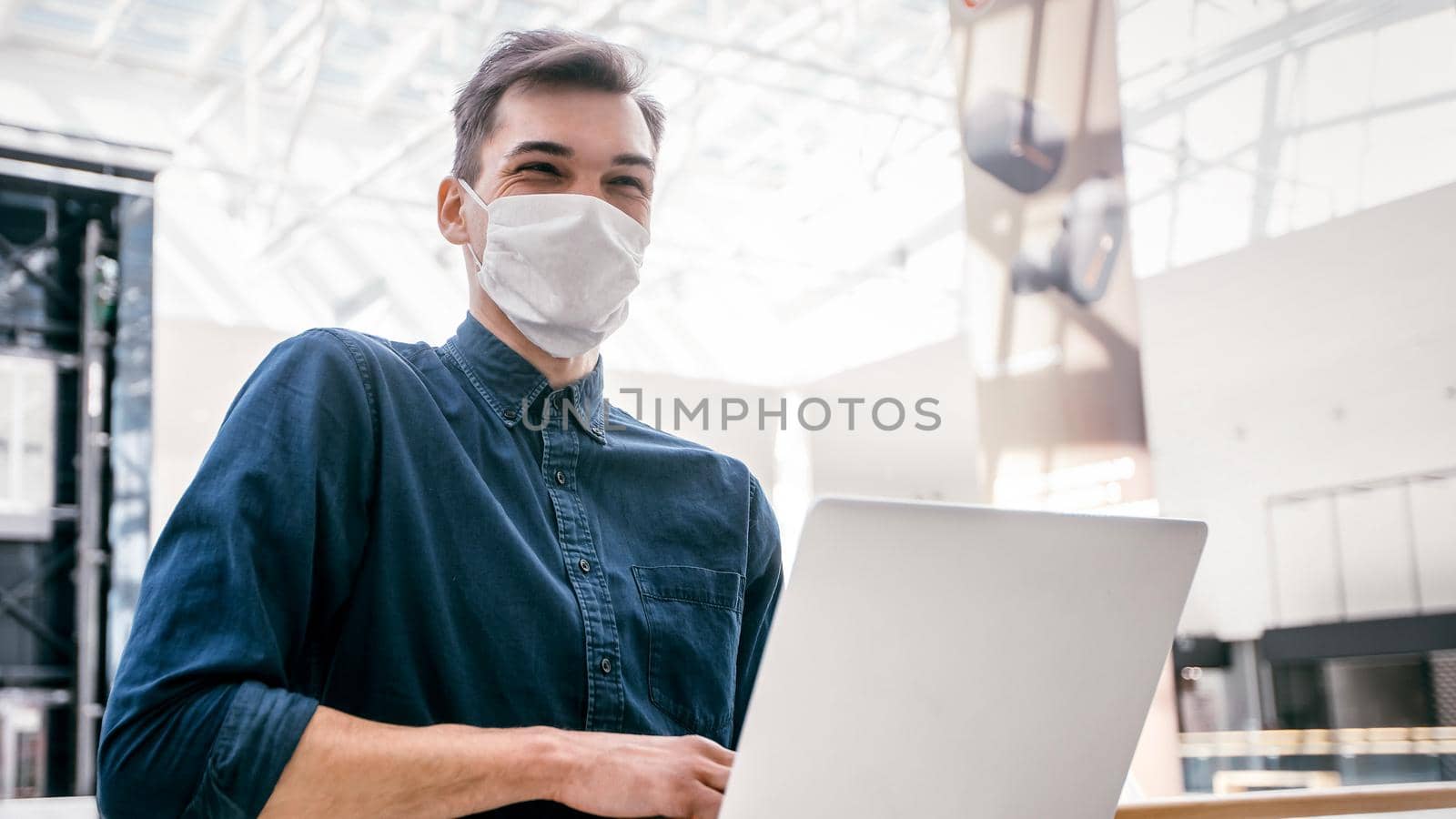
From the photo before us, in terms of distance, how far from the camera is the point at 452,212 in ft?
4.48

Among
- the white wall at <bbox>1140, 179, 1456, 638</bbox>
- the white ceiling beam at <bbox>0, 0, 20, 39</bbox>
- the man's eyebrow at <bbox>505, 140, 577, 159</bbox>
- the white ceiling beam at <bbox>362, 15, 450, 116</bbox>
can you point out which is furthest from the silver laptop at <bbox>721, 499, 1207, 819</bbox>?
the white ceiling beam at <bbox>0, 0, 20, 39</bbox>

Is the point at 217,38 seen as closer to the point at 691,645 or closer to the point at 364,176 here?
the point at 364,176

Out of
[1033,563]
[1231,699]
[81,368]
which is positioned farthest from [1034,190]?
[1231,699]

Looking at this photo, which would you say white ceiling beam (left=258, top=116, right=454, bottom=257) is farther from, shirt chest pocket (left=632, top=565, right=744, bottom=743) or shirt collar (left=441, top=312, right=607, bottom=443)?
shirt chest pocket (left=632, top=565, right=744, bottom=743)

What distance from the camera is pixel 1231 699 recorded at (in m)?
14.2

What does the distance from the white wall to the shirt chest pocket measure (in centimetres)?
658

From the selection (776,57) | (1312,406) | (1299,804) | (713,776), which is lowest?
(1299,804)

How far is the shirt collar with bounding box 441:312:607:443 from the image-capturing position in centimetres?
121

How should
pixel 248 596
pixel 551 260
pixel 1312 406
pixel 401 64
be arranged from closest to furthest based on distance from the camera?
pixel 248 596 → pixel 551 260 → pixel 401 64 → pixel 1312 406

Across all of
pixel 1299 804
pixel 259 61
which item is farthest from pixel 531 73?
pixel 259 61

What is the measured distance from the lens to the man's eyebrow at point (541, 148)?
1.26m

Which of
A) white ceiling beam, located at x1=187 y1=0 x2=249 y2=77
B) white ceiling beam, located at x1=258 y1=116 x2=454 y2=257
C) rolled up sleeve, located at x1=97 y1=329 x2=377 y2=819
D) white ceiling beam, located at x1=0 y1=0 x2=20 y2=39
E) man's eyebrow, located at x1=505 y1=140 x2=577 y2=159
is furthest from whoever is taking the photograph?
white ceiling beam, located at x1=258 y1=116 x2=454 y2=257

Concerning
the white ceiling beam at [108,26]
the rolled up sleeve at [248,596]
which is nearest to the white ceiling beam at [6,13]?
the white ceiling beam at [108,26]

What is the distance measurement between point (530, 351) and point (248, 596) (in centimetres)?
44
